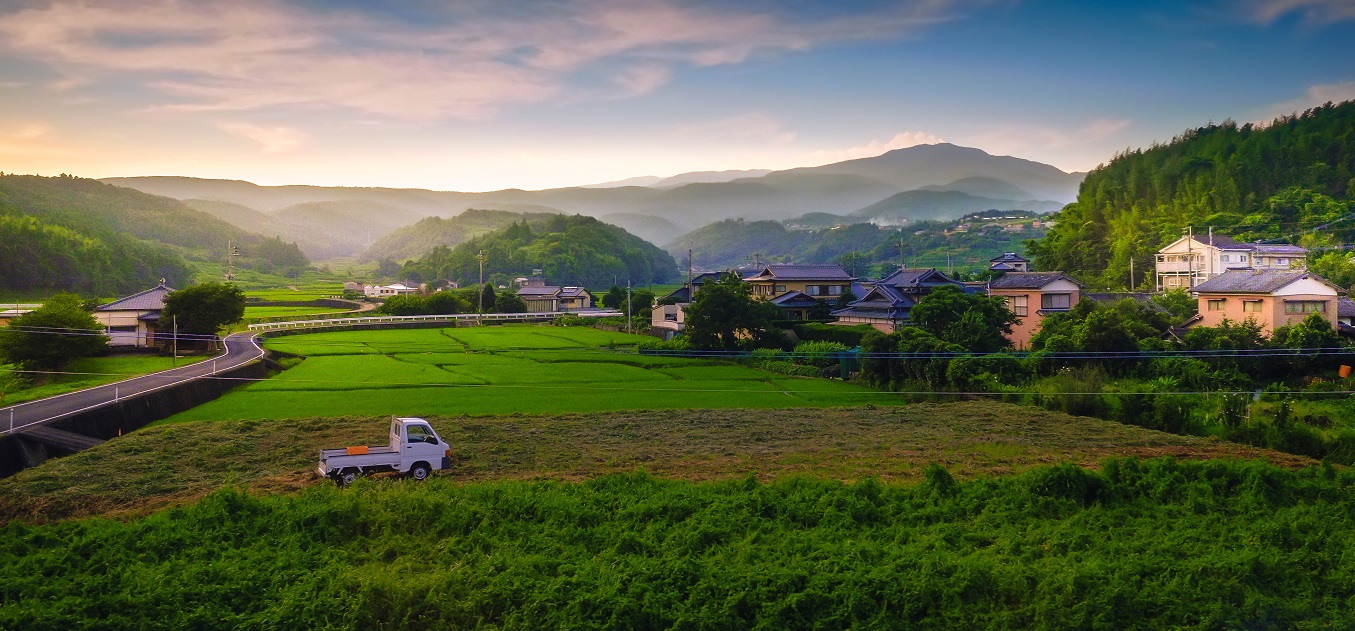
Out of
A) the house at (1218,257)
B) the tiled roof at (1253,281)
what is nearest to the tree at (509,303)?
the house at (1218,257)

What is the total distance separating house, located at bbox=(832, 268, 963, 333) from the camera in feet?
119

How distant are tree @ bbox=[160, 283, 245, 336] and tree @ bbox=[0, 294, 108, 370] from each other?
6401mm

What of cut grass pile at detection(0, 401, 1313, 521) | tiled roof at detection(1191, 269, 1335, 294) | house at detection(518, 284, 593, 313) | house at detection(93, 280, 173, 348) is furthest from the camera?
house at detection(518, 284, 593, 313)

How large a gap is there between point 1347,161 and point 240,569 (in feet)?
228

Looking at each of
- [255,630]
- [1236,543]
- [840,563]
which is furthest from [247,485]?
[1236,543]

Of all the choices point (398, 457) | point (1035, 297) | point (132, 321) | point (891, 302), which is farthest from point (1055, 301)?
point (132, 321)

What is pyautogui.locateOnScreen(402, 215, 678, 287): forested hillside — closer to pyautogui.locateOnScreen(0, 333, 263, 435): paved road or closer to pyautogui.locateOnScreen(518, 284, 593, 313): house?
pyautogui.locateOnScreen(518, 284, 593, 313): house

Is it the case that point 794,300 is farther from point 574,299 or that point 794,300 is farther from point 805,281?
point 574,299

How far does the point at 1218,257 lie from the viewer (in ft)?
135

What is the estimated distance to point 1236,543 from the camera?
10.1 m

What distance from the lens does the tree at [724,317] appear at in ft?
115

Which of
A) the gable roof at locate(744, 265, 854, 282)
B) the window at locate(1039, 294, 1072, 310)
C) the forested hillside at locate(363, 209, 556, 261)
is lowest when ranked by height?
the window at locate(1039, 294, 1072, 310)

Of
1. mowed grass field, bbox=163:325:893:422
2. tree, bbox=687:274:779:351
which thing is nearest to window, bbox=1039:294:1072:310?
tree, bbox=687:274:779:351

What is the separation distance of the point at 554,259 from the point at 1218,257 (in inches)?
2807
